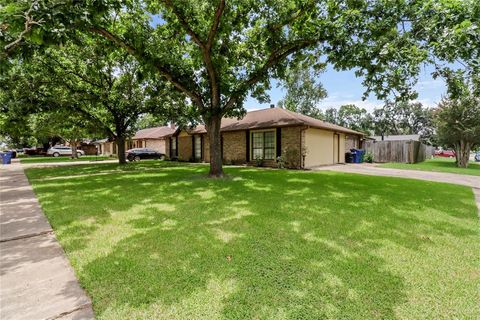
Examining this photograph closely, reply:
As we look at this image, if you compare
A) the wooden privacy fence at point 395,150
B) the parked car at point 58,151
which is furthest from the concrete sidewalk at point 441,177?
the parked car at point 58,151

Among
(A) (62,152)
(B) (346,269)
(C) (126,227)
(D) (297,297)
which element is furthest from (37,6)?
(A) (62,152)

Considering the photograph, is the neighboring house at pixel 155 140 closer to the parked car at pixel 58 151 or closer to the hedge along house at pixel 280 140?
the hedge along house at pixel 280 140

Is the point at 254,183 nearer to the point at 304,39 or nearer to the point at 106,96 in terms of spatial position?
the point at 304,39

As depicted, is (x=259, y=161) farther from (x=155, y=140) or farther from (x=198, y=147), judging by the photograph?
(x=155, y=140)

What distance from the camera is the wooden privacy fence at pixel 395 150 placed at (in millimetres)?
22828

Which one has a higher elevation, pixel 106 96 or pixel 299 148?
pixel 106 96

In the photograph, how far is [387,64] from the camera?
8.20m

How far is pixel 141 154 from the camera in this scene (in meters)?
27.8

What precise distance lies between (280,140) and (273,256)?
13.4 metres

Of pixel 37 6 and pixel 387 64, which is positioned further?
pixel 387 64

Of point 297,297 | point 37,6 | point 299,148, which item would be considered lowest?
point 297,297

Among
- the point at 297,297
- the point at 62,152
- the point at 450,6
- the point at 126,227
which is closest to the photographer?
the point at 297,297

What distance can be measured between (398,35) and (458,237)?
6.41 meters

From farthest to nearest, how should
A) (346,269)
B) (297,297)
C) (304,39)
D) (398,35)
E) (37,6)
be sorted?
(304,39), (398,35), (37,6), (346,269), (297,297)
